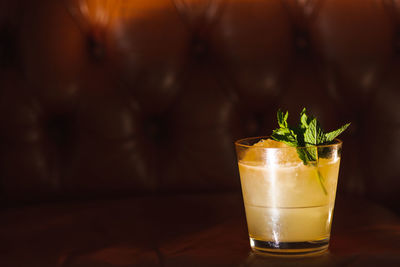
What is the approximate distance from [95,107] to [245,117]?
0.26 metres

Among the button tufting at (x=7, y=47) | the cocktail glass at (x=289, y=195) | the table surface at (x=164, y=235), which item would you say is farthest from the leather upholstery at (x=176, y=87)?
the cocktail glass at (x=289, y=195)

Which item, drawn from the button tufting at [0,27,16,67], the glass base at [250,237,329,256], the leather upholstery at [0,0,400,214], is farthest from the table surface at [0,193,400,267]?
the button tufting at [0,27,16,67]

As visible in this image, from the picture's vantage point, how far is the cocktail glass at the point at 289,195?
1.70 ft

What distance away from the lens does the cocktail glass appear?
52 centimetres

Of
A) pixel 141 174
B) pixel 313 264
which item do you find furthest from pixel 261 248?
pixel 141 174

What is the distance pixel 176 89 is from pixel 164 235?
36cm

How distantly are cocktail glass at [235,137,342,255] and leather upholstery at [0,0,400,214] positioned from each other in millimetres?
400

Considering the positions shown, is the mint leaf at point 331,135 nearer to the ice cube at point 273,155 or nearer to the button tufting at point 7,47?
the ice cube at point 273,155

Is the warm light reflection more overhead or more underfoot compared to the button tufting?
more underfoot

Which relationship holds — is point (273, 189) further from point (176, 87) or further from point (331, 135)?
point (176, 87)

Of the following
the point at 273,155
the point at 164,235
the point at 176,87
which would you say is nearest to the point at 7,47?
the point at 176,87

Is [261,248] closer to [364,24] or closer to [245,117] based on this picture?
[245,117]

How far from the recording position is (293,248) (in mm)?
537

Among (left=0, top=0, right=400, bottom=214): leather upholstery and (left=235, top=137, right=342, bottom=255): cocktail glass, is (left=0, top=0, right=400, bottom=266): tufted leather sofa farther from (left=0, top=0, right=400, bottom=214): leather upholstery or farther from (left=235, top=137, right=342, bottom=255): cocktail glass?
(left=235, top=137, right=342, bottom=255): cocktail glass
